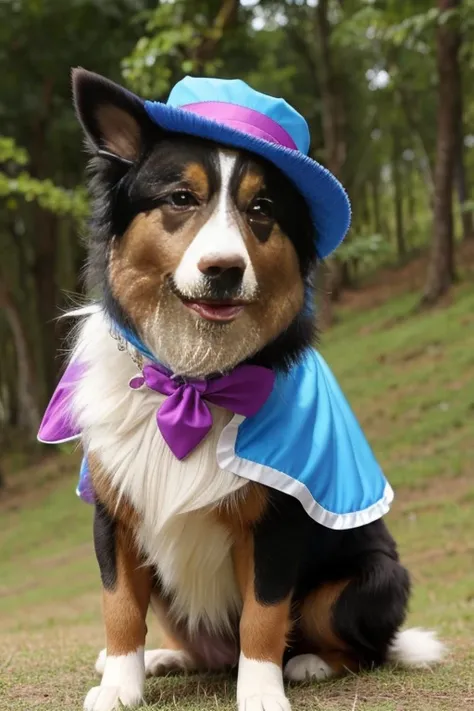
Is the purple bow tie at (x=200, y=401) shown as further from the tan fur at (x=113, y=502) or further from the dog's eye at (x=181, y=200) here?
the dog's eye at (x=181, y=200)

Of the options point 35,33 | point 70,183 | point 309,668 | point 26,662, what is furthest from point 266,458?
point 70,183

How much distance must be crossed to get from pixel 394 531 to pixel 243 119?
22.1 ft

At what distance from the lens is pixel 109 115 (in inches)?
114

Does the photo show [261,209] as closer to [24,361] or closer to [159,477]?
[159,477]

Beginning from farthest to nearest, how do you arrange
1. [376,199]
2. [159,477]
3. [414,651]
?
[376,199] → [414,651] → [159,477]

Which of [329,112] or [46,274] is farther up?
[329,112]

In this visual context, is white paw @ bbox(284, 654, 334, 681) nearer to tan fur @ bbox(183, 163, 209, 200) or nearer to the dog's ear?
tan fur @ bbox(183, 163, 209, 200)

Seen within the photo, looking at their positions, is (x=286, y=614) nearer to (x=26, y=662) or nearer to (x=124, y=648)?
(x=124, y=648)

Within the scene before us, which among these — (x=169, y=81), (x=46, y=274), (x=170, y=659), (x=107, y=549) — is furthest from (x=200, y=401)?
(x=46, y=274)

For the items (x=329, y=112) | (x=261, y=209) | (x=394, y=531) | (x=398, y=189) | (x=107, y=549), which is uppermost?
(x=329, y=112)

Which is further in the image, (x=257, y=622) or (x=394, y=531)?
(x=394, y=531)

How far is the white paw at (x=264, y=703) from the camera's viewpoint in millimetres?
2766

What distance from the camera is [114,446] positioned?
3.04 m

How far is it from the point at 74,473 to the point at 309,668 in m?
13.4
